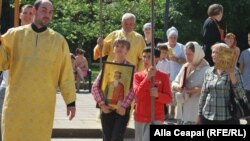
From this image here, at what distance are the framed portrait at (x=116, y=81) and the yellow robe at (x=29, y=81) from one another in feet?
5.78

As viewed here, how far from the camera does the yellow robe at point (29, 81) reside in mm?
7594

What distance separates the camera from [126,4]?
1291 inches

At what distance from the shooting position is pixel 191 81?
9883mm

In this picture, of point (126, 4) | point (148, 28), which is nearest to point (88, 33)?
point (126, 4)

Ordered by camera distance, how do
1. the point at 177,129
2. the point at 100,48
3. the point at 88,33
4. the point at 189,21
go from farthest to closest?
the point at 189,21 < the point at 88,33 < the point at 100,48 < the point at 177,129

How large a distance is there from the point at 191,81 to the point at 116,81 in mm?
1045

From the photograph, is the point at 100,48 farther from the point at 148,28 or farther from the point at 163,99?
the point at 163,99

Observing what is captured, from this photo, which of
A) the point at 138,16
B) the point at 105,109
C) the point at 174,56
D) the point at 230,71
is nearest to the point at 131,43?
the point at 174,56

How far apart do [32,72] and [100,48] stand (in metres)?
4.03

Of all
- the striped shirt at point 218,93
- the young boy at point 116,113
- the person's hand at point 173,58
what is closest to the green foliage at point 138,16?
the person's hand at point 173,58

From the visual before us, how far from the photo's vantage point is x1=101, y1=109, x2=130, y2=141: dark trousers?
9219 mm

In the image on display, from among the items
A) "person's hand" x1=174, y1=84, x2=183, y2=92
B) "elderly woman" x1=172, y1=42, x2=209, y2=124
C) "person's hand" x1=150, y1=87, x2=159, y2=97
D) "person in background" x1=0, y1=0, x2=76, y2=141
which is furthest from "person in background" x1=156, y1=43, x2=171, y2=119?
"person in background" x1=0, y1=0, x2=76, y2=141

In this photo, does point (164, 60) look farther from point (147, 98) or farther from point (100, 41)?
point (147, 98)

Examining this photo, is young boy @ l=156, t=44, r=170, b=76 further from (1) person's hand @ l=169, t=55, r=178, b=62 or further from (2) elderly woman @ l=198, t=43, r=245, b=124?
(2) elderly woman @ l=198, t=43, r=245, b=124
